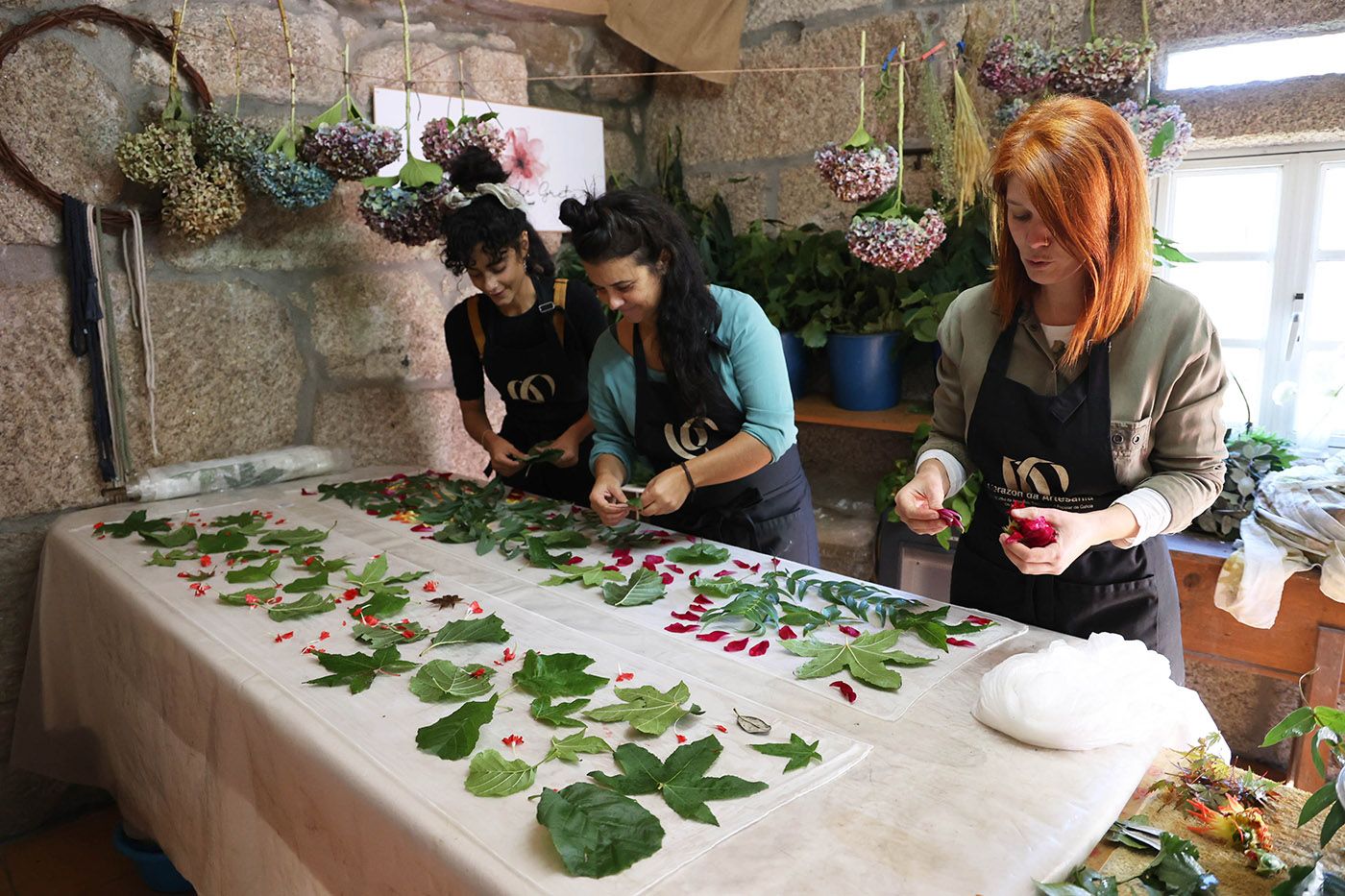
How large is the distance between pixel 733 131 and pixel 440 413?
149cm

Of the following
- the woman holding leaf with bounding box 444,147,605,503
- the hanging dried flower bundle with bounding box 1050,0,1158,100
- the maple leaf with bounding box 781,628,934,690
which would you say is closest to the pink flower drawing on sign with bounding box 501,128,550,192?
the woman holding leaf with bounding box 444,147,605,503

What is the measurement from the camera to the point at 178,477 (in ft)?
7.84

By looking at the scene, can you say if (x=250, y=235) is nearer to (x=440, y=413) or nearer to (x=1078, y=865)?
(x=440, y=413)

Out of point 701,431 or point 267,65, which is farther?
point 267,65

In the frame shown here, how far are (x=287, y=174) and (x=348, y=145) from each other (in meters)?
0.18

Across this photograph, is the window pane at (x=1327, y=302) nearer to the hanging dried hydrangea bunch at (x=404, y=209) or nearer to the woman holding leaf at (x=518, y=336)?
the woman holding leaf at (x=518, y=336)

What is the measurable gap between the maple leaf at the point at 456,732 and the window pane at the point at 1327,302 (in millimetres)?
2434

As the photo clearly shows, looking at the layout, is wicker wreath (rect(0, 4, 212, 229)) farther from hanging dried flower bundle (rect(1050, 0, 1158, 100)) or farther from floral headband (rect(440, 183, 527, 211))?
hanging dried flower bundle (rect(1050, 0, 1158, 100))

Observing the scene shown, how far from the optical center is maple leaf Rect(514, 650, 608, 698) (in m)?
1.20

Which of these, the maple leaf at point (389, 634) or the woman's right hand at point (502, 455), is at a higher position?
the woman's right hand at point (502, 455)

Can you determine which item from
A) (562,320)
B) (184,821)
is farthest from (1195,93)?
(184,821)

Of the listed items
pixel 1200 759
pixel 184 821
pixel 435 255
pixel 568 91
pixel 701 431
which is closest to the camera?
pixel 1200 759

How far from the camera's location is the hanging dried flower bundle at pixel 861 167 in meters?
2.37

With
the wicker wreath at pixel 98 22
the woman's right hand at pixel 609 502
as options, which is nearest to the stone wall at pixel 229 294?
the wicker wreath at pixel 98 22
